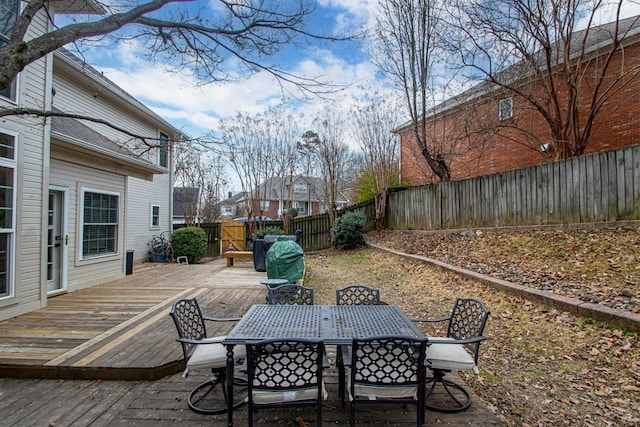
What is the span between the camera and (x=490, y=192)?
8.23 meters

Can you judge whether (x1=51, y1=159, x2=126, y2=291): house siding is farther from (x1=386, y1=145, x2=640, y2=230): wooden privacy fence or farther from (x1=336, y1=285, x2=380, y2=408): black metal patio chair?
(x1=386, y1=145, x2=640, y2=230): wooden privacy fence

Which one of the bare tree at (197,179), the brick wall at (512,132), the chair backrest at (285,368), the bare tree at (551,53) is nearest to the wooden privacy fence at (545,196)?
the bare tree at (551,53)

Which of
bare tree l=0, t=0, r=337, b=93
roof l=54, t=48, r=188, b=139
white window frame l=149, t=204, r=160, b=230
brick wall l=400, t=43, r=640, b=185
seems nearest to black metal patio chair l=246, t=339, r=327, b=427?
bare tree l=0, t=0, r=337, b=93

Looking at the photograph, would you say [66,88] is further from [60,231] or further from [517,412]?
[517,412]

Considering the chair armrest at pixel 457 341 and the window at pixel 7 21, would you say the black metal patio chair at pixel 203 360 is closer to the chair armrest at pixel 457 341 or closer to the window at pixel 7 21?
the chair armrest at pixel 457 341

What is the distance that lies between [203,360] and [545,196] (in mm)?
7481

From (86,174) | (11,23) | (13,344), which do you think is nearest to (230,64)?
(11,23)

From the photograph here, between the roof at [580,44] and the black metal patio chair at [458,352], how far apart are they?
8.12 m

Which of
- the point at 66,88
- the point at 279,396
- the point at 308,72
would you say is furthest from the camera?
the point at 66,88

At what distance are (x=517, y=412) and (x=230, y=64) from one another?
5466 mm

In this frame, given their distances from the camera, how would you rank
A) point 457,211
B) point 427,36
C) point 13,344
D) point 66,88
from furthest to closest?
point 427,36 → point 457,211 → point 66,88 → point 13,344

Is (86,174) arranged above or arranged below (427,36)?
below

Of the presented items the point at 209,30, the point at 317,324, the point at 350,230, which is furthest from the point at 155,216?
the point at 317,324

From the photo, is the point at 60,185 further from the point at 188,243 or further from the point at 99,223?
the point at 188,243
